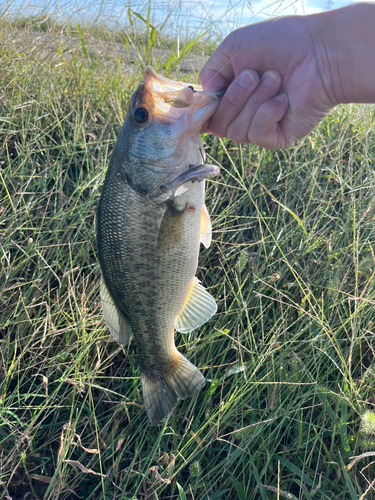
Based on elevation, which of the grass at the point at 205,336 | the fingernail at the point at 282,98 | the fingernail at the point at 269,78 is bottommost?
the grass at the point at 205,336

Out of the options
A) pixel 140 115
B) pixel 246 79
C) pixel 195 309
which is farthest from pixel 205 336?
pixel 246 79

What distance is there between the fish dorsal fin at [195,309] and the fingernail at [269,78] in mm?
1110

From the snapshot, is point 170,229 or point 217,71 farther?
point 217,71

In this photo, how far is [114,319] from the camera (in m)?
1.87

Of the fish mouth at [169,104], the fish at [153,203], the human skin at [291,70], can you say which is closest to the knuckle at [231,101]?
the human skin at [291,70]

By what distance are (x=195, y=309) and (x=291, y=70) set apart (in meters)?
1.40

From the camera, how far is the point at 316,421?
2.09 metres

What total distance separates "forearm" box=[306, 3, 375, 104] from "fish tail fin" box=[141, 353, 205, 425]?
1.66 meters

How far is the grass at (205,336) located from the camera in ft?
6.28

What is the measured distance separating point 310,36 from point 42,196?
2.10m

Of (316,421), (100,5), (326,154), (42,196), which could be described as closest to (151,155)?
(42,196)

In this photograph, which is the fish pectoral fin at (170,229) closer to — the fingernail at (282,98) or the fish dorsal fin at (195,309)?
the fish dorsal fin at (195,309)

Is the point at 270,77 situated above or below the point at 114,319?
above

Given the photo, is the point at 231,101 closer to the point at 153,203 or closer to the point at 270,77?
the point at 270,77
